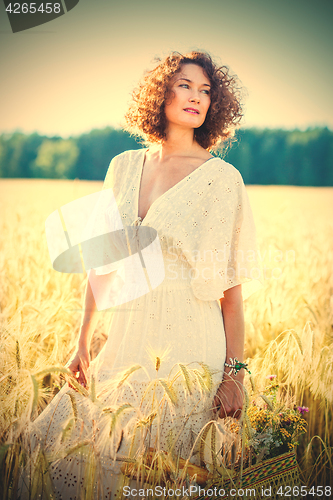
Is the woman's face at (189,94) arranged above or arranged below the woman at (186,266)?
above

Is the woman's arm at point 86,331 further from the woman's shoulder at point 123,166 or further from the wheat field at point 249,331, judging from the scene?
the woman's shoulder at point 123,166

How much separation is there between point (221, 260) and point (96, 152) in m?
5.37

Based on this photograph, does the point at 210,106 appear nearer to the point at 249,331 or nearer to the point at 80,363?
the point at 80,363

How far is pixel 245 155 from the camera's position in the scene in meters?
7.79

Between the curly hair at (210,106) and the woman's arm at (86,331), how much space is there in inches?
29.8

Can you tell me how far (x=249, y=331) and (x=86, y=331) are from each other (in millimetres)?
1250

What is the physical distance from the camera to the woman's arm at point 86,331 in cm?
163

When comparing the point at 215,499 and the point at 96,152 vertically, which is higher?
the point at 96,152

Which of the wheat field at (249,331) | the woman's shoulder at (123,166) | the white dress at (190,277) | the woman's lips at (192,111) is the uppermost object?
the woman's lips at (192,111)

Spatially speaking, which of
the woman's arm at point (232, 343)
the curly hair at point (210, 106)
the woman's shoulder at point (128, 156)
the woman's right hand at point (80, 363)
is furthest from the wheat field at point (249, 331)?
the curly hair at point (210, 106)

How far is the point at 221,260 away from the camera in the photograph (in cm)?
153

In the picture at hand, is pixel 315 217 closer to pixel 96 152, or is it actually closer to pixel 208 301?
pixel 96 152

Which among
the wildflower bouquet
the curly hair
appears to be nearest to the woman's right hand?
the wildflower bouquet

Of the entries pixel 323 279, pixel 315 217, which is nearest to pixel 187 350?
pixel 323 279
